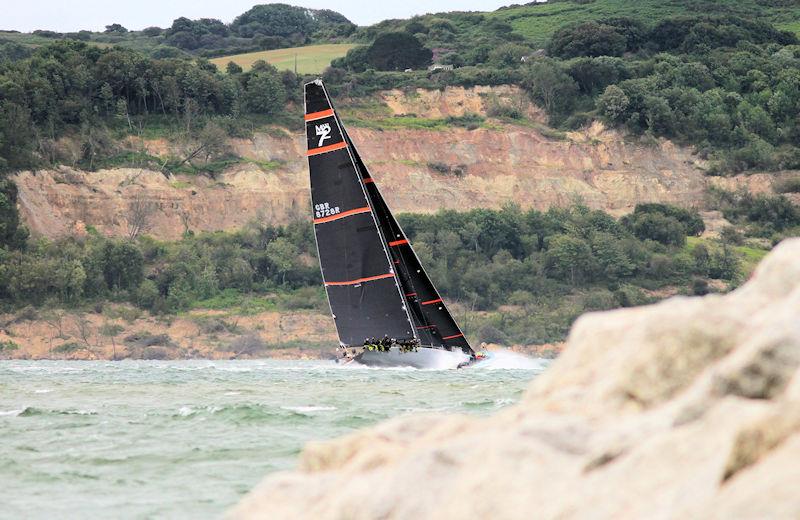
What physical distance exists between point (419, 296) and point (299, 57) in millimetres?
83449

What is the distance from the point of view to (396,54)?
12169 cm

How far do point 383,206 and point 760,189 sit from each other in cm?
5934

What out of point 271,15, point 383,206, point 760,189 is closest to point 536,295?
point 760,189

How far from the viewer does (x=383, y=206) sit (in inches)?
1847

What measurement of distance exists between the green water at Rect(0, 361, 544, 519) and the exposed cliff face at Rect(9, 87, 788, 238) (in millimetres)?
50495

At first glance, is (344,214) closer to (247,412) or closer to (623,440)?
(247,412)

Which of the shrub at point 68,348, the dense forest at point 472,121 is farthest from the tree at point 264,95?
the shrub at point 68,348

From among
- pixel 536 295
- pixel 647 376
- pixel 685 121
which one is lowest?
pixel 536 295

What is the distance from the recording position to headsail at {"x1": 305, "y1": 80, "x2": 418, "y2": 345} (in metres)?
45.6

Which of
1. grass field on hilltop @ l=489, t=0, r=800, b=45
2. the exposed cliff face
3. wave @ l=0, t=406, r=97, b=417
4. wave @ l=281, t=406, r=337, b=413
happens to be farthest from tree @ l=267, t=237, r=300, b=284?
wave @ l=281, t=406, r=337, b=413

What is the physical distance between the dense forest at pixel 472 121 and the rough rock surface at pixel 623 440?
232 ft

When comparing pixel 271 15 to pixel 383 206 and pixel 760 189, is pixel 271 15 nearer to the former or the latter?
pixel 760 189

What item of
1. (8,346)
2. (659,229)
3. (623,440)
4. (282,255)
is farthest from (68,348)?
(623,440)

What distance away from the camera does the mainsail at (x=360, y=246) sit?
150 feet
